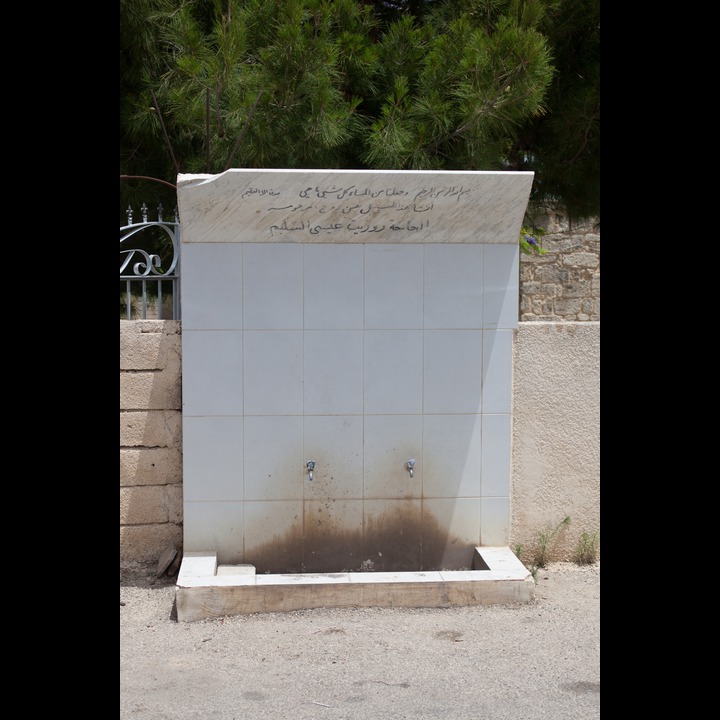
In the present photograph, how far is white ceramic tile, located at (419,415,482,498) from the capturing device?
527 cm

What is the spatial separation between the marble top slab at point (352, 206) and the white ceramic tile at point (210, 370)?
56cm

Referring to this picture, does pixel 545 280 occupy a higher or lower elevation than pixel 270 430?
higher

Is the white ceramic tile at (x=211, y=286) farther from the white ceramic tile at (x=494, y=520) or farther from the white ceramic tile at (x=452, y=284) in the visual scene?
the white ceramic tile at (x=494, y=520)

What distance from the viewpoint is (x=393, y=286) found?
17.0 ft

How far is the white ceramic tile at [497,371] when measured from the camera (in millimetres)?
5289

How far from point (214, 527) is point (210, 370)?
0.92 meters

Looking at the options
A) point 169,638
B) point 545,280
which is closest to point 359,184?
point 169,638

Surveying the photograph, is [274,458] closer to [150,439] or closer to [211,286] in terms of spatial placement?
[150,439]

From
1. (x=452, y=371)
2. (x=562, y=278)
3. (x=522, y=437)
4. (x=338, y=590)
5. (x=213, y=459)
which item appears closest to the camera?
(x=338, y=590)

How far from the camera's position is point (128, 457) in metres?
5.39

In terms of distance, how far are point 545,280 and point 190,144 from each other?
7.53 meters

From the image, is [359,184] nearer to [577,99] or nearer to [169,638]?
[169,638]

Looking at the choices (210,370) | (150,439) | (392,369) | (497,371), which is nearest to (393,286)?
(392,369)
